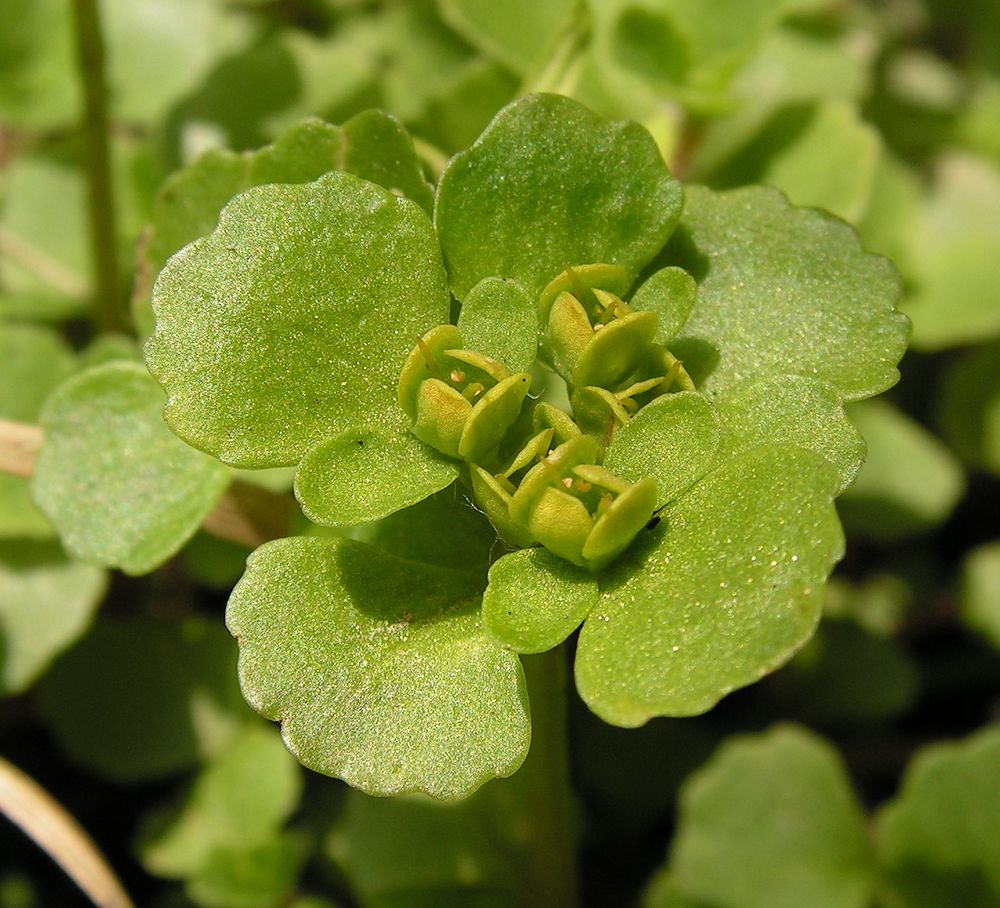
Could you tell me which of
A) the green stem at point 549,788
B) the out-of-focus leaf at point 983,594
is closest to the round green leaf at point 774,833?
the green stem at point 549,788

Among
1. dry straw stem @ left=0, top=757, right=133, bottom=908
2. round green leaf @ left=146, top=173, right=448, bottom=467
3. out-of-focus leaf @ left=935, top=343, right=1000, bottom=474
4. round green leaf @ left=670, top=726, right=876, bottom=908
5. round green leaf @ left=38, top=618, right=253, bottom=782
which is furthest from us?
out-of-focus leaf @ left=935, top=343, right=1000, bottom=474

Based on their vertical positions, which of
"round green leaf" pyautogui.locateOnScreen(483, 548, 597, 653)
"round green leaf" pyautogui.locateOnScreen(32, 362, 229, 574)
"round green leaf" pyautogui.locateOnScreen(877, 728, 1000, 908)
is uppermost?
"round green leaf" pyautogui.locateOnScreen(483, 548, 597, 653)

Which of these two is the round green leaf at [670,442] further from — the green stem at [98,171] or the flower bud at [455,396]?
the green stem at [98,171]

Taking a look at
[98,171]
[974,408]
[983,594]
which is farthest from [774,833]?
[98,171]

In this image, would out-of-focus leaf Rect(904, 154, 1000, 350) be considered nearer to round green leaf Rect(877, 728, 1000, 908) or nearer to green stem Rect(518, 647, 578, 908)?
round green leaf Rect(877, 728, 1000, 908)

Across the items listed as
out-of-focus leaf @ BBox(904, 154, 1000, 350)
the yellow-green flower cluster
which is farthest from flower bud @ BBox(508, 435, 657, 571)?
out-of-focus leaf @ BBox(904, 154, 1000, 350)

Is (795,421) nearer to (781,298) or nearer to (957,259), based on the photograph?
(781,298)
